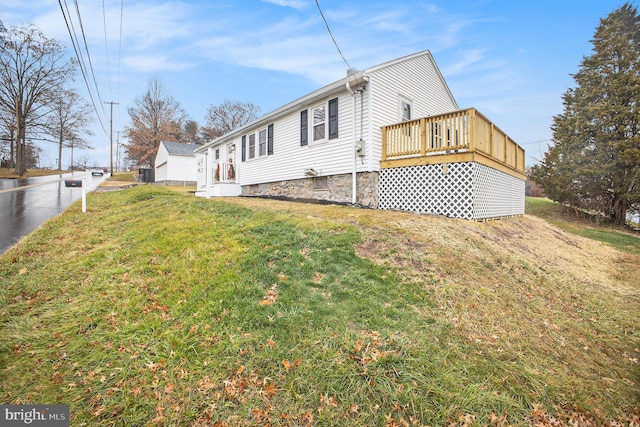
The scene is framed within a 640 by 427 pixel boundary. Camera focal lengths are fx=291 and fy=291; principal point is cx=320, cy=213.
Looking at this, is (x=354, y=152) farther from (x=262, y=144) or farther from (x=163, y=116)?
(x=163, y=116)

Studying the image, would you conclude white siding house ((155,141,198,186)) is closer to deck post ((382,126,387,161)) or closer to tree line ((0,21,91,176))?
tree line ((0,21,91,176))

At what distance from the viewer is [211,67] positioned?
599 inches

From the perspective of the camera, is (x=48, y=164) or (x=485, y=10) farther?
(x=48, y=164)

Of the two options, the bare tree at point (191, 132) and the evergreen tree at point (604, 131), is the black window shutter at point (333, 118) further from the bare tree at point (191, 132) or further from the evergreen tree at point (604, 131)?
the bare tree at point (191, 132)

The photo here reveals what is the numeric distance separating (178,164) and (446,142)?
82.8 ft

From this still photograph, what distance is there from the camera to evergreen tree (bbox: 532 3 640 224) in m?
15.3

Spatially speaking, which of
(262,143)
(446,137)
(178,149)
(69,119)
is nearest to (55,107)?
(69,119)

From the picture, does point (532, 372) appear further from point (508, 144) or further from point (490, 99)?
point (490, 99)

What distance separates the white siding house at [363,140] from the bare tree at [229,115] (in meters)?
27.1

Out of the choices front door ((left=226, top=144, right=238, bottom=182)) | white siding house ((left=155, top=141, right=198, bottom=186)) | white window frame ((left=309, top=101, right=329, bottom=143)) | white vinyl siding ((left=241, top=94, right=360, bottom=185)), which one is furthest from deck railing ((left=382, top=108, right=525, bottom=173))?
white siding house ((left=155, top=141, right=198, bottom=186))

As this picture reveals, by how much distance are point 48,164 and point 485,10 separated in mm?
65293

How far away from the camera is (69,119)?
33875 mm

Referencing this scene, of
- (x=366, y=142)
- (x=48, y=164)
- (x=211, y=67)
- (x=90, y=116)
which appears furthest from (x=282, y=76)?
(x=48, y=164)

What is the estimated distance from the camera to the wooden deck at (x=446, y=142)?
736cm
